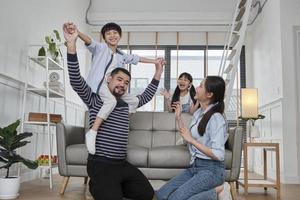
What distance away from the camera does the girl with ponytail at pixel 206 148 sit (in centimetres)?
178

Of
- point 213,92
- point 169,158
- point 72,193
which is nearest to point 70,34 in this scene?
point 213,92

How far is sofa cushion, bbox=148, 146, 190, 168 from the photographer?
2.52m

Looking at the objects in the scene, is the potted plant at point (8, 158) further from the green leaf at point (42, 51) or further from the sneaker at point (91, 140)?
the green leaf at point (42, 51)

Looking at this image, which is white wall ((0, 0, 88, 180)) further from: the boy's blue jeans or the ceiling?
the boy's blue jeans

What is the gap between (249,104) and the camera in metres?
3.41

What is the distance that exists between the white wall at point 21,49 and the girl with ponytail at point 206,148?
6.10ft

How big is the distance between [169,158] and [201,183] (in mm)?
752

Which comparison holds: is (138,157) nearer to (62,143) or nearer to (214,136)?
(62,143)

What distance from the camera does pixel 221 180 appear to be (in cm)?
187

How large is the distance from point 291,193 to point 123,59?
6.68ft

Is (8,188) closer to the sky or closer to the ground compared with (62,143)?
closer to the ground

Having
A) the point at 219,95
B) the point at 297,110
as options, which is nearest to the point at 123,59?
the point at 219,95

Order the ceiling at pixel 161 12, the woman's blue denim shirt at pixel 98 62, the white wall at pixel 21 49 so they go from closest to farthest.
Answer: the woman's blue denim shirt at pixel 98 62 < the white wall at pixel 21 49 < the ceiling at pixel 161 12

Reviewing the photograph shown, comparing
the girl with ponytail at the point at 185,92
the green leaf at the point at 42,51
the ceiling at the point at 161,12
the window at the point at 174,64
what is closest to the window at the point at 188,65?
the window at the point at 174,64
